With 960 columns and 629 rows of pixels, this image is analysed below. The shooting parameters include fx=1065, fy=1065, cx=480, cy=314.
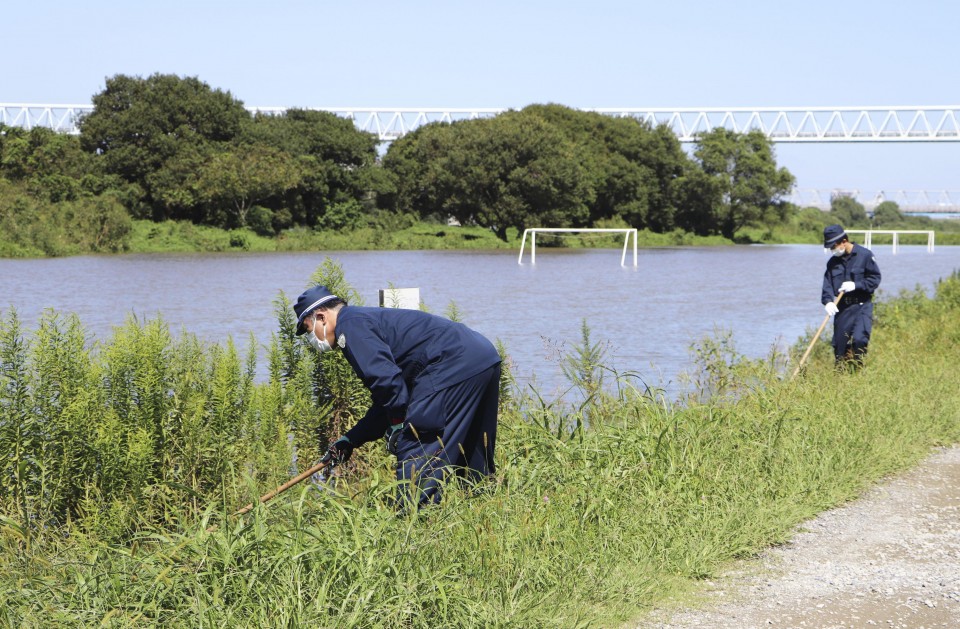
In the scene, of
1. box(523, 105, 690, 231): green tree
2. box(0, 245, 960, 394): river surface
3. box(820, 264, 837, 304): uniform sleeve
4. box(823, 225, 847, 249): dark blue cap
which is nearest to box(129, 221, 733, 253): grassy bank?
box(523, 105, 690, 231): green tree

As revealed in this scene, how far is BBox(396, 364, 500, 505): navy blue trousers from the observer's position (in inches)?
220

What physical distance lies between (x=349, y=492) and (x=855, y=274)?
749 centimetres

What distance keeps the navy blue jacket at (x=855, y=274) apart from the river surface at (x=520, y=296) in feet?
6.36

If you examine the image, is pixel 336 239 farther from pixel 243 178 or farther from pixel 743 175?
pixel 743 175

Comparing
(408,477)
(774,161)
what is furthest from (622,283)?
(774,161)

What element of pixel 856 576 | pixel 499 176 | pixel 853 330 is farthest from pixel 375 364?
pixel 499 176

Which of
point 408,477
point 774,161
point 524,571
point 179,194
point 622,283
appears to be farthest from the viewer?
point 774,161

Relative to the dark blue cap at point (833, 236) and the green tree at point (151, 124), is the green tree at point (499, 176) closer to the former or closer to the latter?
the green tree at point (151, 124)

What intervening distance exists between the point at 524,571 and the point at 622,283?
3322cm

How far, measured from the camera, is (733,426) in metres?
7.69

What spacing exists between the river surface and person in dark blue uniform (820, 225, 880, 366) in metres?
Answer: 1.91

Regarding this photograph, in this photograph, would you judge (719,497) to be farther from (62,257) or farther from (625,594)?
(62,257)

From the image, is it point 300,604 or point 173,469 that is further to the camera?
point 173,469

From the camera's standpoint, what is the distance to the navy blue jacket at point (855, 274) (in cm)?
1180
